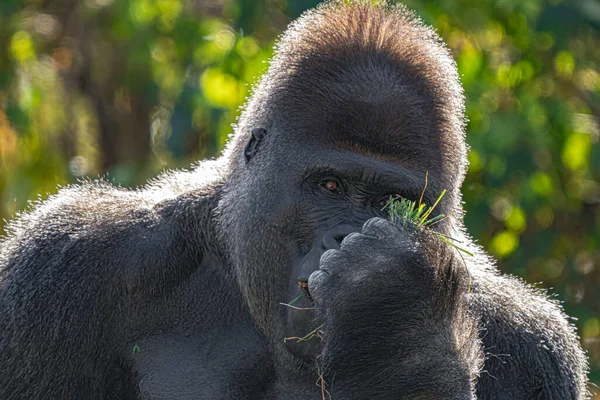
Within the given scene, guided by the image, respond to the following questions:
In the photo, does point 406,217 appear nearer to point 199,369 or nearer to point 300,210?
point 300,210

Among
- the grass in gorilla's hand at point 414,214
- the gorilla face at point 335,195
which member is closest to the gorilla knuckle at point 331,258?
the gorilla face at point 335,195

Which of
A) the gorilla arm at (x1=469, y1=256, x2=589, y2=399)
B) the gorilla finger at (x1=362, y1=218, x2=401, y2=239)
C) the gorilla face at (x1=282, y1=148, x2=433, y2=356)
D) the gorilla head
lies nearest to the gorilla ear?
the gorilla head

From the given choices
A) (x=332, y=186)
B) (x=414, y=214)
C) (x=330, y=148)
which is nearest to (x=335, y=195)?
(x=332, y=186)

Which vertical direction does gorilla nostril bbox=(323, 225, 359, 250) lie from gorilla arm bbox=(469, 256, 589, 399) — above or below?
above

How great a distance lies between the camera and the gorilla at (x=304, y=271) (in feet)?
11.1

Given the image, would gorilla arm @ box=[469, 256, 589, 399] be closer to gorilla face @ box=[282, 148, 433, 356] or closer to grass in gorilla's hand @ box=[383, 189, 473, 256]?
grass in gorilla's hand @ box=[383, 189, 473, 256]

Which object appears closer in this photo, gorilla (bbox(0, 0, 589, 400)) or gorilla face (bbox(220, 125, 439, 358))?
gorilla (bbox(0, 0, 589, 400))

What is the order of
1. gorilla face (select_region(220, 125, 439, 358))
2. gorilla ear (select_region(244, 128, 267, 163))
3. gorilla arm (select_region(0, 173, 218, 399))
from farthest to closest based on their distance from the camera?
gorilla ear (select_region(244, 128, 267, 163))
gorilla arm (select_region(0, 173, 218, 399))
gorilla face (select_region(220, 125, 439, 358))

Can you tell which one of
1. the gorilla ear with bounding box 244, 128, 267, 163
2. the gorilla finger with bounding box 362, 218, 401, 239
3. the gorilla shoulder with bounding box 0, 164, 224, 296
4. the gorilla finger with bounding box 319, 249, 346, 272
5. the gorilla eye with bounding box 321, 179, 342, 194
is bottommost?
the gorilla finger with bounding box 362, 218, 401, 239

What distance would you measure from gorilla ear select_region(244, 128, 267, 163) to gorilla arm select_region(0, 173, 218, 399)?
1.18 ft

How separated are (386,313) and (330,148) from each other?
2.24ft

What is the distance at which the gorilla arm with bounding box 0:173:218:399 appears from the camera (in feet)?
12.6

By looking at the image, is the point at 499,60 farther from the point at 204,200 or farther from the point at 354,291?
the point at 354,291

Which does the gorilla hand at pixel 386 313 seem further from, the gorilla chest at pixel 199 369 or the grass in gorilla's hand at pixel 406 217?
the gorilla chest at pixel 199 369
